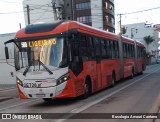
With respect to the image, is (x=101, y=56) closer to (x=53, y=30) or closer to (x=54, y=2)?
(x=53, y=30)

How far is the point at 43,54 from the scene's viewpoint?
13.4m

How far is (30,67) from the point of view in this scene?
13625 millimetres

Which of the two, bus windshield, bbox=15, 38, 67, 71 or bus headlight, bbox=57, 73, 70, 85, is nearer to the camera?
bus headlight, bbox=57, 73, 70, 85

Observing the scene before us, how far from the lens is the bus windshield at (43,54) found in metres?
13.3

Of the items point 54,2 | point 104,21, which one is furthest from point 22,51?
point 104,21

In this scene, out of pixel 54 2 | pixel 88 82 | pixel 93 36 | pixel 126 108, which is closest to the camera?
pixel 126 108

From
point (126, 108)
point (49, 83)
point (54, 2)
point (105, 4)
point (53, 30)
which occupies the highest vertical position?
point (105, 4)

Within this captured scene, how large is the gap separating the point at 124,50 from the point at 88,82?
10.1 metres

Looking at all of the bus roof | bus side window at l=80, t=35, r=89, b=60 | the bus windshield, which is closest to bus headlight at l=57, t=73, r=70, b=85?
the bus windshield

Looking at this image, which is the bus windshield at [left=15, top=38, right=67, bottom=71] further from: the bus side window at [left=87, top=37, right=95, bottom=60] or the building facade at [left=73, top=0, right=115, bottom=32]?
the building facade at [left=73, top=0, right=115, bottom=32]

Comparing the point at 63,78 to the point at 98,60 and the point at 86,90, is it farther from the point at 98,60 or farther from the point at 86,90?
the point at 98,60

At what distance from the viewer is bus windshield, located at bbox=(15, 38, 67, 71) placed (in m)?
13.3

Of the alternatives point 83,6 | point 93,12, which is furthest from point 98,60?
point 83,6

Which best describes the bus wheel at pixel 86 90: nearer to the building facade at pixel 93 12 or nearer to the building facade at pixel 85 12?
the building facade at pixel 85 12
